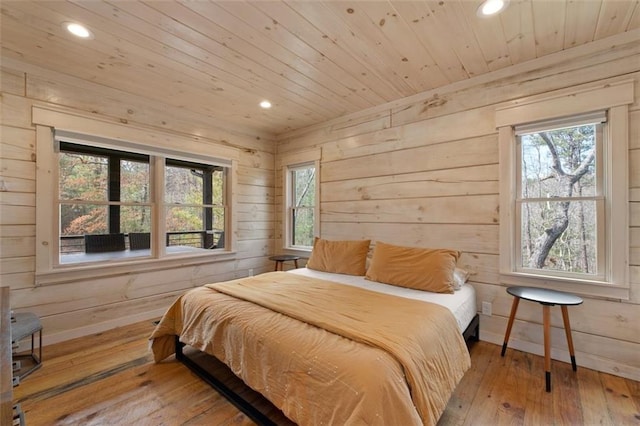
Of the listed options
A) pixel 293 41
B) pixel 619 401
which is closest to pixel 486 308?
pixel 619 401

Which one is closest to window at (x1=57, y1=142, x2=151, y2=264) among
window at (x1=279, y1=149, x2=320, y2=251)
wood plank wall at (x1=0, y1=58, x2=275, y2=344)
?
wood plank wall at (x1=0, y1=58, x2=275, y2=344)

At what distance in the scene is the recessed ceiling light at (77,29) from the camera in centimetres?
185

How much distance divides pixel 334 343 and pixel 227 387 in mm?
983

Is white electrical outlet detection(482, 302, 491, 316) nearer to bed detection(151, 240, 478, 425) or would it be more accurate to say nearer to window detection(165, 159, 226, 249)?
bed detection(151, 240, 478, 425)

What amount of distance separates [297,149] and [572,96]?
294 centimetres

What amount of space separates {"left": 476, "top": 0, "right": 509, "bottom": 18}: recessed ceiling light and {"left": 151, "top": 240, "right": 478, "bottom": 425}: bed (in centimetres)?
185

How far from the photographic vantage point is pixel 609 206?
80.0 inches

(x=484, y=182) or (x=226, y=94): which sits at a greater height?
(x=226, y=94)

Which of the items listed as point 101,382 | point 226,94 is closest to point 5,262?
point 101,382

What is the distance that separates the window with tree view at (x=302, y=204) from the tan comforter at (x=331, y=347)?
6.19ft

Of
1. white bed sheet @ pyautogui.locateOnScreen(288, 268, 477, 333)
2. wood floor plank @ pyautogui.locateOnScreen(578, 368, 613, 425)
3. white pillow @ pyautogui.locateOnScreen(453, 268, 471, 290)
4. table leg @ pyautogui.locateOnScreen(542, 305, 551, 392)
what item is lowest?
wood floor plank @ pyautogui.locateOnScreen(578, 368, 613, 425)

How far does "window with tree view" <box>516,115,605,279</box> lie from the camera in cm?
213

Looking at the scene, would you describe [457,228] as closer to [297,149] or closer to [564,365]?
[564,365]

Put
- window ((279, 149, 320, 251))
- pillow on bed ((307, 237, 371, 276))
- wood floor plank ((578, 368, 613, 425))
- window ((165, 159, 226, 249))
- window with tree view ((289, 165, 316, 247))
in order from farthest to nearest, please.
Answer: window with tree view ((289, 165, 316, 247)) → window ((279, 149, 320, 251)) → window ((165, 159, 226, 249)) → pillow on bed ((307, 237, 371, 276)) → wood floor plank ((578, 368, 613, 425))
